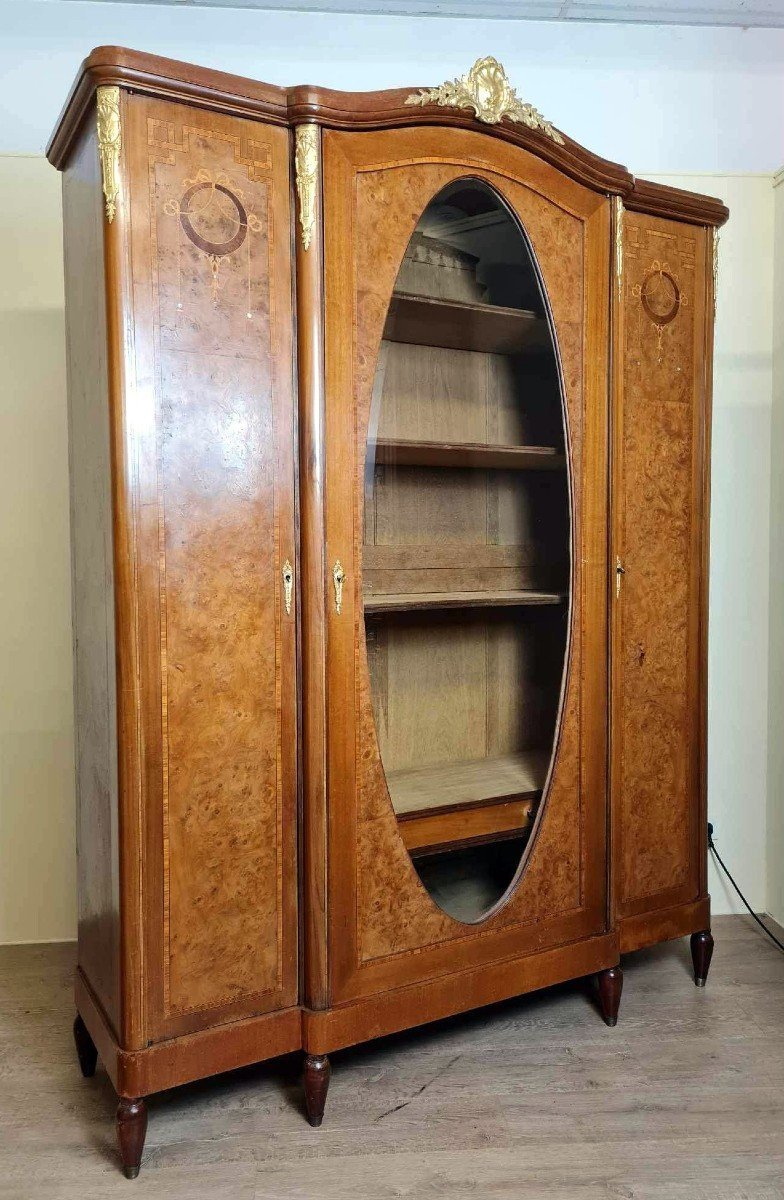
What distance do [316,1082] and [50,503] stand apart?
5.23 ft

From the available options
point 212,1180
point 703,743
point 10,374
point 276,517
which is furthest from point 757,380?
point 212,1180

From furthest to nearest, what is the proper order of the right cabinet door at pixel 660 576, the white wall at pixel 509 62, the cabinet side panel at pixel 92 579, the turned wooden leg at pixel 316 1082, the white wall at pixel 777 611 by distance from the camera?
the white wall at pixel 777 611 < the white wall at pixel 509 62 < the right cabinet door at pixel 660 576 < the turned wooden leg at pixel 316 1082 < the cabinet side panel at pixel 92 579

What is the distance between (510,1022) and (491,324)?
1.57m

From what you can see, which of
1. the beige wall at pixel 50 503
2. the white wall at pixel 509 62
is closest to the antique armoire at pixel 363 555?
the beige wall at pixel 50 503

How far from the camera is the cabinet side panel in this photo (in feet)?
5.59

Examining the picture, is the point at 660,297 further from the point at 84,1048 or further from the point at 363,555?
the point at 84,1048

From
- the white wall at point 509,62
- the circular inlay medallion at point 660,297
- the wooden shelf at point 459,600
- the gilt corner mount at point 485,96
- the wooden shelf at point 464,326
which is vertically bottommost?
the wooden shelf at point 459,600

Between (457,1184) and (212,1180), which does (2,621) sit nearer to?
(212,1180)

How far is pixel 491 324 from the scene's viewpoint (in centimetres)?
205

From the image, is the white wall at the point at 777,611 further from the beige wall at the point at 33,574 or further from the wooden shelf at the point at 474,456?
the beige wall at the point at 33,574

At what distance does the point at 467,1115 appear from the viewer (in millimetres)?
1875

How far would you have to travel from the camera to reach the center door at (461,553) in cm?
183

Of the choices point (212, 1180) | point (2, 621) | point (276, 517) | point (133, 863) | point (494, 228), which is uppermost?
point (494, 228)

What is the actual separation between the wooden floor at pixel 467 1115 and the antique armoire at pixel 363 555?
120 millimetres
